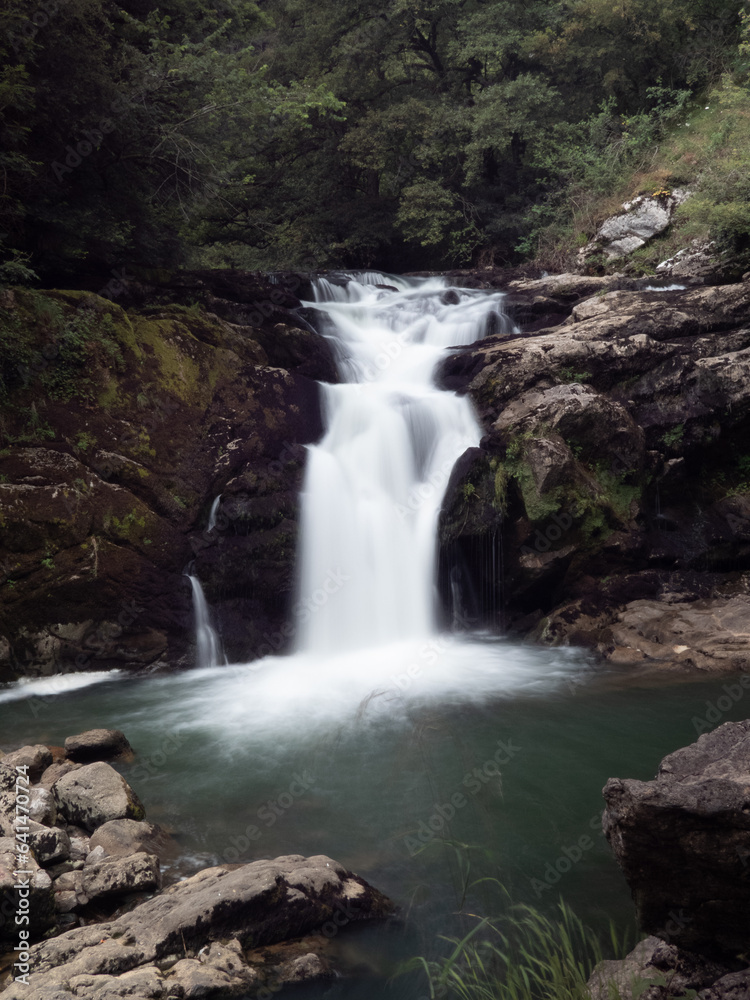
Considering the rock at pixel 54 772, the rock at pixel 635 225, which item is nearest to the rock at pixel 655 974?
the rock at pixel 54 772

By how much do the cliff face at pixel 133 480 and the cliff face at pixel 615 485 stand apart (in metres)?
2.85

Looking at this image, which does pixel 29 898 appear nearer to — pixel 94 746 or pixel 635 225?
pixel 94 746

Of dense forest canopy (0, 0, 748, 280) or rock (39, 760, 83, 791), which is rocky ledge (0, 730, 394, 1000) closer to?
rock (39, 760, 83, 791)

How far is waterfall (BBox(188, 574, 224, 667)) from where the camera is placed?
346 inches

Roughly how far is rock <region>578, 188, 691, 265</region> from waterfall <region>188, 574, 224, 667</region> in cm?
1217

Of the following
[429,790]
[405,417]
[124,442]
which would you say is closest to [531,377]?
[405,417]

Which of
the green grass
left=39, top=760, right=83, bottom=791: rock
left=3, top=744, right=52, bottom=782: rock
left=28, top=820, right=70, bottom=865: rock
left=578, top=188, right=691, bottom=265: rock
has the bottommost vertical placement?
the green grass

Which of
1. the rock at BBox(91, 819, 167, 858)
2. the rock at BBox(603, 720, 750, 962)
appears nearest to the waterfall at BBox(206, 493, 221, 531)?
the rock at BBox(91, 819, 167, 858)

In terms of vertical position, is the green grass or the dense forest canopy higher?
the dense forest canopy

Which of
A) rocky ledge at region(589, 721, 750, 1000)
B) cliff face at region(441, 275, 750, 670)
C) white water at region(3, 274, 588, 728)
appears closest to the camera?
rocky ledge at region(589, 721, 750, 1000)

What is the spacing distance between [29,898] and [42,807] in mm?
1052

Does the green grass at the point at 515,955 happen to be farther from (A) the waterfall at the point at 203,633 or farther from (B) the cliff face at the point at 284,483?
(A) the waterfall at the point at 203,633

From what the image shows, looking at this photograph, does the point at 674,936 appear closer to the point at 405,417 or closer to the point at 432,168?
the point at 405,417

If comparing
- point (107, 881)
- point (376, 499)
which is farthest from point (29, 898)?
point (376, 499)
